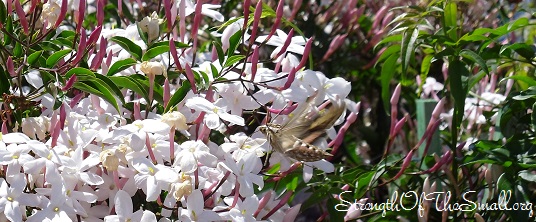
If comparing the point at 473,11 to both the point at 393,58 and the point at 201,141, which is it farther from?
the point at 201,141

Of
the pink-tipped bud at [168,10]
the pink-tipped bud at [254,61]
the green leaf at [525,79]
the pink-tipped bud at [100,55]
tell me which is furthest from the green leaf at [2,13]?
the green leaf at [525,79]

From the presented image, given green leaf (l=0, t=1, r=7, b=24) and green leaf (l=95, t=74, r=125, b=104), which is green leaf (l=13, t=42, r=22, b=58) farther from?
green leaf (l=95, t=74, r=125, b=104)

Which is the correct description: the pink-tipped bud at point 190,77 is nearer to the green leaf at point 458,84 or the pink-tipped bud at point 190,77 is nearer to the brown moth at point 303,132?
the brown moth at point 303,132

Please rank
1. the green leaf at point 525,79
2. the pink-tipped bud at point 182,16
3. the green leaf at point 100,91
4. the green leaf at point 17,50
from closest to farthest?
the green leaf at point 100,91, the green leaf at point 17,50, the pink-tipped bud at point 182,16, the green leaf at point 525,79

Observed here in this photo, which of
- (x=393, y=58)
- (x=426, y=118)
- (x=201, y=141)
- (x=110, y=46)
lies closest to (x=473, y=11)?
(x=426, y=118)

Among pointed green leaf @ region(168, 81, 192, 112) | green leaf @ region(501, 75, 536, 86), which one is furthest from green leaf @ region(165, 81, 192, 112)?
green leaf @ region(501, 75, 536, 86)

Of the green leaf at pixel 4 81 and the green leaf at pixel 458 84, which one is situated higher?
the green leaf at pixel 4 81

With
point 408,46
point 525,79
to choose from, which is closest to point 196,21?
point 408,46
